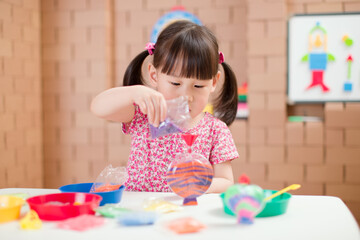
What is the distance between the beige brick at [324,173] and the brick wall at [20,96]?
6.75ft

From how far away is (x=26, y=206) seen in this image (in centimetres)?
90

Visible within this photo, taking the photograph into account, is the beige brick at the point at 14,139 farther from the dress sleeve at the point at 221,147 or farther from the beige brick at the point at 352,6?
the beige brick at the point at 352,6

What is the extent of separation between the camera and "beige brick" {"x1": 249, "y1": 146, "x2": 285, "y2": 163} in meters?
2.79

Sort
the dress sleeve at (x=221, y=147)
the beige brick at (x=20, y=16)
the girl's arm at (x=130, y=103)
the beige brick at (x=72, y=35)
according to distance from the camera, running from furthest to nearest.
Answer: the beige brick at (x=72, y=35), the beige brick at (x=20, y=16), the dress sleeve at (x=221, y=147), the girl's arm at (x=130, y=103)

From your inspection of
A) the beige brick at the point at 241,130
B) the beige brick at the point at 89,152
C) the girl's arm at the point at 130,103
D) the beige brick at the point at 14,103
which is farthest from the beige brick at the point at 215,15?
the girl's arm at the point at 130,103

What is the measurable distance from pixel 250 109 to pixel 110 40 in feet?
4.03

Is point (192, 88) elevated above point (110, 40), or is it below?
below

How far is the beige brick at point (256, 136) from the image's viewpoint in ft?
9.18

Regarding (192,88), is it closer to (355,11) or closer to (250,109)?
(250,109)

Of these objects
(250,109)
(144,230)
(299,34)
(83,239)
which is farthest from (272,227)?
(299,34)

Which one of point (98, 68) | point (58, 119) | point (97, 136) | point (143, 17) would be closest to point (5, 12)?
point (98, 68)

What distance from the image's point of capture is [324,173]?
2.74 meters

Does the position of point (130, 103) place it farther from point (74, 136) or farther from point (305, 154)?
point (74, 136)

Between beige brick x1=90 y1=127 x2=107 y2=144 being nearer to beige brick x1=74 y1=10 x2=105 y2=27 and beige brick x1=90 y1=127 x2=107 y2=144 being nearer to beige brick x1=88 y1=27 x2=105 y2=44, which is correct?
beige brick x1=88 y1=27 x2=105 y2=44
